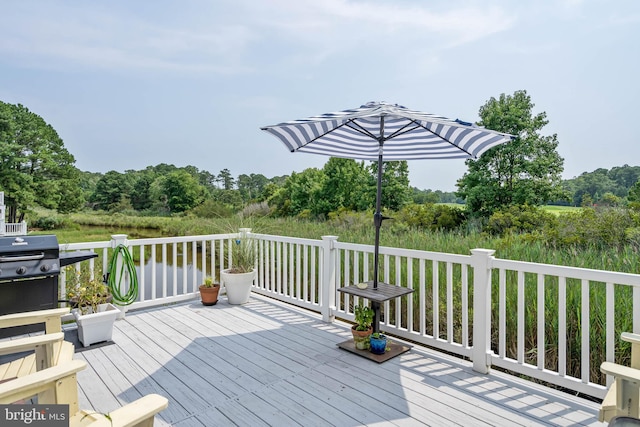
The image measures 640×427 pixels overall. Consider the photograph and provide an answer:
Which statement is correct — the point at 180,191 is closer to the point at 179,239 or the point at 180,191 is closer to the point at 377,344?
the point at 179,239

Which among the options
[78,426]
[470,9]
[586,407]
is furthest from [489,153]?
[78,426]

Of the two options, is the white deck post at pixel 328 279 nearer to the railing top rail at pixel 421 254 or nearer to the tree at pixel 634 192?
the railing top rail at pixel 421 254

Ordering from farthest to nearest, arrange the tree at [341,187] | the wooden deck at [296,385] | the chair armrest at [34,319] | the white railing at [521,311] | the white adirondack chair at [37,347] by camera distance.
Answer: the tree at [341,187] → the white railing at [521,311] → the wooden deck at [296,385] → the chair armrest at [34,319] → the white adirondack chair at [37,347]

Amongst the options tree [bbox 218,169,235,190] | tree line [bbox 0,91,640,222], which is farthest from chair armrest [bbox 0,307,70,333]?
tree [bbox 218,169,235,190]

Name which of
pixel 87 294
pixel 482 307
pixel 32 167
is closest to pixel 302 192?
pixel 87 294

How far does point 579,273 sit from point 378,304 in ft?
5.24

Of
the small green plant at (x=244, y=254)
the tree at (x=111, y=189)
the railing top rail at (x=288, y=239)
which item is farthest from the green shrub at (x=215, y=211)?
the tree at (x=111, y=189)

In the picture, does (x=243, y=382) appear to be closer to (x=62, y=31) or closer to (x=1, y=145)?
(x=62, y=31)

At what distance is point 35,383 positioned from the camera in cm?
117

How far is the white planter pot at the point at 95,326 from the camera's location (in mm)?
3324

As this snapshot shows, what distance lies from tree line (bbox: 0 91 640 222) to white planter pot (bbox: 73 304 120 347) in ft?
14.1

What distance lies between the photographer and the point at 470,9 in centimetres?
570

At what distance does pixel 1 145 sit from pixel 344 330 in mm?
27642

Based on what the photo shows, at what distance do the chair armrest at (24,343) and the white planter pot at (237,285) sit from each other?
3018 millimetres
